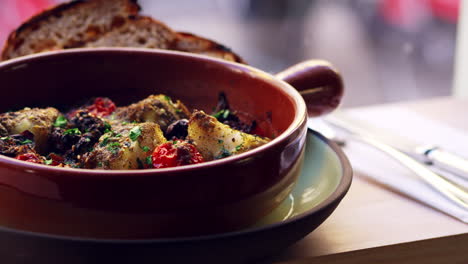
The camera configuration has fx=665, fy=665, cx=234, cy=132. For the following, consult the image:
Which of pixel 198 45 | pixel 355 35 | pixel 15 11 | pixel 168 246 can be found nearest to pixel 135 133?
pixel 168 246

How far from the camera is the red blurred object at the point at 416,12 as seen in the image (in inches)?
177

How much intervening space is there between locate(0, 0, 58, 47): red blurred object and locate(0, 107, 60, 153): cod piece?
58.6 inches

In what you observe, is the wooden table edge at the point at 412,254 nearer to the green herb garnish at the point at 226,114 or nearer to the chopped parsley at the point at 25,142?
the green herb garnish at the point at 226,114

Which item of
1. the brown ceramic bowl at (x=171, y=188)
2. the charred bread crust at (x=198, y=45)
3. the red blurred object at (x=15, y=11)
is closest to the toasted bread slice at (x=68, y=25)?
the charred bread crust at (x=198, y=45)

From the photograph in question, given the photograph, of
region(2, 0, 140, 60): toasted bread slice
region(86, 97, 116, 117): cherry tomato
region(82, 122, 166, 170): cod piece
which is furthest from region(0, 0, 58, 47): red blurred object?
region(82, 122, 166, 170): cod piece

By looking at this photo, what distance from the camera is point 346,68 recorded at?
14.0 feet

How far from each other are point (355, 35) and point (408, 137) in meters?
3.16

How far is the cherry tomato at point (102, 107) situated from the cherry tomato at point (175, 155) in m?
0.25

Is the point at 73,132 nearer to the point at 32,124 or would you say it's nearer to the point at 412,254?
the point at 32,124

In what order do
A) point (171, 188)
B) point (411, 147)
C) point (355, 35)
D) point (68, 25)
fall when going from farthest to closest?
point (355, 35)
point (68, 25)
point (411, 147)
point (171, 188)

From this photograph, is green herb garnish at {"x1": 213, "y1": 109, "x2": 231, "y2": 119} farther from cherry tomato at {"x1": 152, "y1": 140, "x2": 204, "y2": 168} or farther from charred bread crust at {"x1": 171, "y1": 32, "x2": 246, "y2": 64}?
charred bread crust at {"x1": 171, "y1": 32, "x2": 246, "y2": 64}

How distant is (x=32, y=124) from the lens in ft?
3.43

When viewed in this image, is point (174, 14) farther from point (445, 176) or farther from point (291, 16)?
point (445, 176)

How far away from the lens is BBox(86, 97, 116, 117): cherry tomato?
1177 mm
